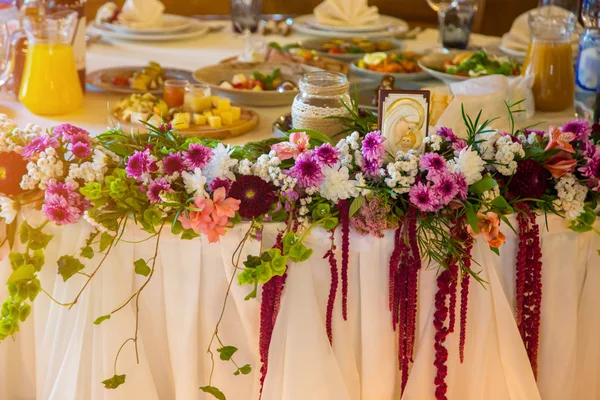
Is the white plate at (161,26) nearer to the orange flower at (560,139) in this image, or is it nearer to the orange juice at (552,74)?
the orange juice at (552,74)

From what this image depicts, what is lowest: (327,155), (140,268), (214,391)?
(214,391)

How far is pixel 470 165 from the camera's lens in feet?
3.97

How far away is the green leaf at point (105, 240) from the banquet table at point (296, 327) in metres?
0.03

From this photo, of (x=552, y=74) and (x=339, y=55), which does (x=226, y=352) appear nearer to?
(x=552, y=74)

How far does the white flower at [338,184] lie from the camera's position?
1207mm

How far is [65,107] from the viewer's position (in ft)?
5.74

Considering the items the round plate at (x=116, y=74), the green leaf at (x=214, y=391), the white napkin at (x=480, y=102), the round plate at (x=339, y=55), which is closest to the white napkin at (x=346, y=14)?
the round plate at (x=339, y=55)

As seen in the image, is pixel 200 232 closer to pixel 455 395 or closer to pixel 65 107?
pixel 455 395

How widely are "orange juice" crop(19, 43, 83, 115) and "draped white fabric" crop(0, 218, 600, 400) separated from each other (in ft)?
1.61

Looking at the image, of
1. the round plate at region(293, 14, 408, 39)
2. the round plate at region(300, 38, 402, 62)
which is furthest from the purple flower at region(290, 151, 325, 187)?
the round plate at region(293, 14, 408, 39)

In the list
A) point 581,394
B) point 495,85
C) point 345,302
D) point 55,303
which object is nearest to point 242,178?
point 345,302

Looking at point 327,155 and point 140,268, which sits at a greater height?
point 327,155

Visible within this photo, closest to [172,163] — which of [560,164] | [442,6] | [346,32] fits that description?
[560,164]

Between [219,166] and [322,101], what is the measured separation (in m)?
0.28
